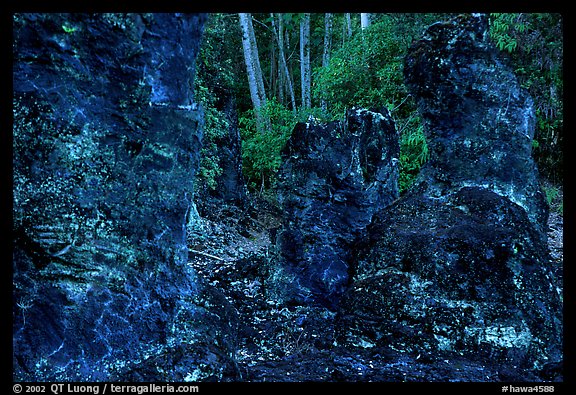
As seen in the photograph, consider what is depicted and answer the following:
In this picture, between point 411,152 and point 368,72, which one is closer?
point 411,152

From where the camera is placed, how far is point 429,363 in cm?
426

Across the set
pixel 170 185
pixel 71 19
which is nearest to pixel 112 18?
pixel 71 19

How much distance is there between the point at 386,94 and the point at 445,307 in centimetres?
641

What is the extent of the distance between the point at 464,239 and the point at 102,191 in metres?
3.43

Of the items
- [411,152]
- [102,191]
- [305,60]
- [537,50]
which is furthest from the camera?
[305,60]

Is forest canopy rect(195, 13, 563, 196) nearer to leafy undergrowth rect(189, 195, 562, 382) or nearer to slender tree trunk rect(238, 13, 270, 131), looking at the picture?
slender tree trunk rect(238, 13, 270, 131)

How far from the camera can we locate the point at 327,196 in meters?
6.04

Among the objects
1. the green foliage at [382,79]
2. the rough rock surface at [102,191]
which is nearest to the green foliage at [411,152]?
the green foliage at [382,79]

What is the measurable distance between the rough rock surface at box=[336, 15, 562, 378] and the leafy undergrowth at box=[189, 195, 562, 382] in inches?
5.9

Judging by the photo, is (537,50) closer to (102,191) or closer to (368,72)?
(368,72)

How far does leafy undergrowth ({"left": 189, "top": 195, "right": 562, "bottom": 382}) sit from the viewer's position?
13.4 ft

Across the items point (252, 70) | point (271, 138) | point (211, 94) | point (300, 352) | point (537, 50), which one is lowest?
point (300, 352)

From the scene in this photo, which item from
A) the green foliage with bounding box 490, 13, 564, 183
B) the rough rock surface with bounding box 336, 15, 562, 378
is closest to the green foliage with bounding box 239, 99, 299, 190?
the green foliage with bounding box 490, 13, 564, 183

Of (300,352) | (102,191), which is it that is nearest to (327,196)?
(300,352)
